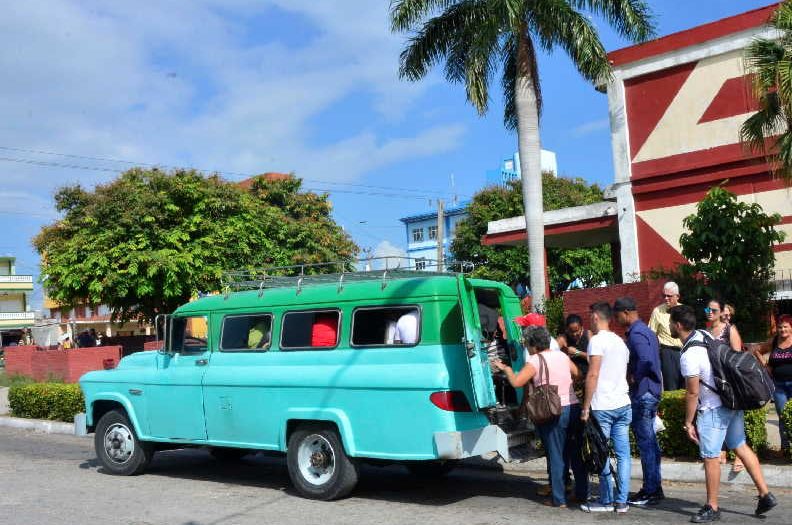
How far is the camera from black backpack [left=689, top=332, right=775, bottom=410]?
640 cm

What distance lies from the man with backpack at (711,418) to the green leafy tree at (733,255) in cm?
710

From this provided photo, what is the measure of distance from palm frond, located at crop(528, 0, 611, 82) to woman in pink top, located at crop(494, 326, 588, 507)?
34.9 feet

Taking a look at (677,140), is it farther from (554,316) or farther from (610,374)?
(610,374)

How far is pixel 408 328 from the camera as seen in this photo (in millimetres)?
7852

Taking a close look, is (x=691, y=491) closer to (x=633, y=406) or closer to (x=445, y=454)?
(x=633, y=406)

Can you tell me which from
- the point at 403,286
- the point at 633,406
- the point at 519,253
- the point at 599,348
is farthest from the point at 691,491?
the point at 519,253

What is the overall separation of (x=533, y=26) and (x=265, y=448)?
11.8 meters

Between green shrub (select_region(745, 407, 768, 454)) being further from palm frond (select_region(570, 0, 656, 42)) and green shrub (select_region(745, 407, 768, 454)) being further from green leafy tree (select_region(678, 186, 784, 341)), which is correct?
palm frond (select_region(570, 0, 656, 42))

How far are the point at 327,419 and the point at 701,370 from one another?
3.55 metres

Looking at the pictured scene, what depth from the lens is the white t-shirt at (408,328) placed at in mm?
7805

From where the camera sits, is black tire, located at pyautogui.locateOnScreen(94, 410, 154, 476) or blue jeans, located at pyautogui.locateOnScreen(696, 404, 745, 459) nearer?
blue jeans, located at pyautogui.locateOnScreen(696, 404, 745, 459)

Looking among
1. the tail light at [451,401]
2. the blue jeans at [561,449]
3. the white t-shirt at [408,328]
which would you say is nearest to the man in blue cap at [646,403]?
the blue jeans at [561,449]

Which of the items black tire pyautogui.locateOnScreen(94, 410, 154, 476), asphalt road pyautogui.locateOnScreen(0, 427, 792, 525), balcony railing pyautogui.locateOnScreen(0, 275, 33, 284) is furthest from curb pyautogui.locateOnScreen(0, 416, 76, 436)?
balcony railing pyautogui.locateOnScreen(0, 275, 33, 284)

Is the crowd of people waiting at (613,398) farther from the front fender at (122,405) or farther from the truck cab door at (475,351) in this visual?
the front fender at (122,405)
